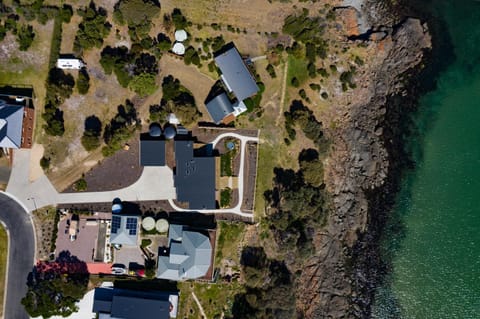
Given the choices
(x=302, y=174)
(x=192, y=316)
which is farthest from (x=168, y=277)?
(x=302, y=174)

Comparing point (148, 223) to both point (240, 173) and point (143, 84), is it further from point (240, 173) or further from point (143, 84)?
point (143, 84)

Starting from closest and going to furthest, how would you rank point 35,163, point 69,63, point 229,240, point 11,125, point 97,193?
point 11,125 < point 69,63 < point 35,163 < point 97,193 < point 229,240

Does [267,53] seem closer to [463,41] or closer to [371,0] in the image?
[371,0]

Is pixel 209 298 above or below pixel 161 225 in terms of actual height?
below

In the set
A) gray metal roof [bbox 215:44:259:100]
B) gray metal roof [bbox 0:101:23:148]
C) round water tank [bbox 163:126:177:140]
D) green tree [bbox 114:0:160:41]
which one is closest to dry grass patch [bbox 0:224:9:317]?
gray metal roof [bbox 0:101:23:148]

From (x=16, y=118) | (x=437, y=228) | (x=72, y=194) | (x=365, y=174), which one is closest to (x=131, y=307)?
(x=72, y=194)

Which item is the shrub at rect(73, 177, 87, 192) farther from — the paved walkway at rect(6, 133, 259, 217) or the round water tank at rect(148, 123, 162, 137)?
the round water tank at rect(148, 123, 162, 137)
